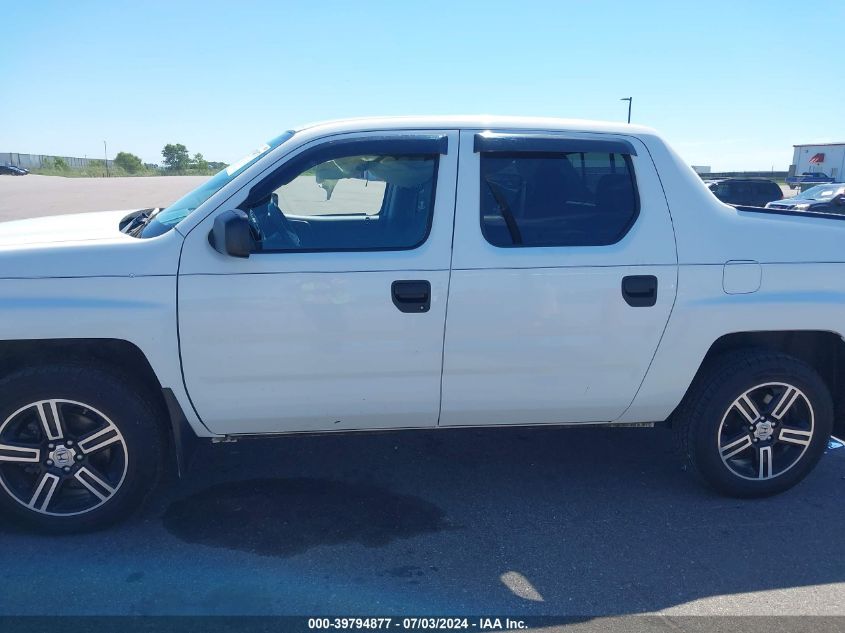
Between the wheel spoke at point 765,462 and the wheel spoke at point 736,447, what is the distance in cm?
9

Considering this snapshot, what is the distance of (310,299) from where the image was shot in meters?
3.31

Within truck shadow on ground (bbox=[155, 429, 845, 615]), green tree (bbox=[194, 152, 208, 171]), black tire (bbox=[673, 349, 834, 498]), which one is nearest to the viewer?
truck shadow on ground (bbox=[155, 429, 845, 615])

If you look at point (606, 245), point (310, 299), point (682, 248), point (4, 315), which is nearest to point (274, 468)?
point (310, 299)

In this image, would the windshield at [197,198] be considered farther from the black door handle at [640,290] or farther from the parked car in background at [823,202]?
the parked car in background at [823,202]

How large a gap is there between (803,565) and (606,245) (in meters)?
1.80

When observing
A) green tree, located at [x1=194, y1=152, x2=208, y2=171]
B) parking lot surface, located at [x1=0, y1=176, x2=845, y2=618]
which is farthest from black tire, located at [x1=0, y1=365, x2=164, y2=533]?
green tree, located at [x1=194, y1=152, x2=208, y2=171]

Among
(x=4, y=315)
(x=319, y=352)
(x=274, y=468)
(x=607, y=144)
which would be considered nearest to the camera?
(x=4, y=315)

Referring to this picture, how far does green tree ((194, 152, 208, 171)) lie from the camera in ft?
301

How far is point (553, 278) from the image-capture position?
11.3 ft

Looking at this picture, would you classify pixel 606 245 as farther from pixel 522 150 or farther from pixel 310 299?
pixel 310 299

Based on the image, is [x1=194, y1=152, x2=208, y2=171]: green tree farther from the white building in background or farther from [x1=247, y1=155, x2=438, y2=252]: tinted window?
[x1=247, y1=155, x2=438, y2=252]: tinted window

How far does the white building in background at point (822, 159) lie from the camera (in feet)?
152

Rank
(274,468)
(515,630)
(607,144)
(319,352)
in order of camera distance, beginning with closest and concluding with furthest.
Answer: (515,630), (319,352), (607,144), (274,468)

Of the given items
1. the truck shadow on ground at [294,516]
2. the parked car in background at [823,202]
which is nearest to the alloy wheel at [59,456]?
the truck shadow on ground at [294,516]
